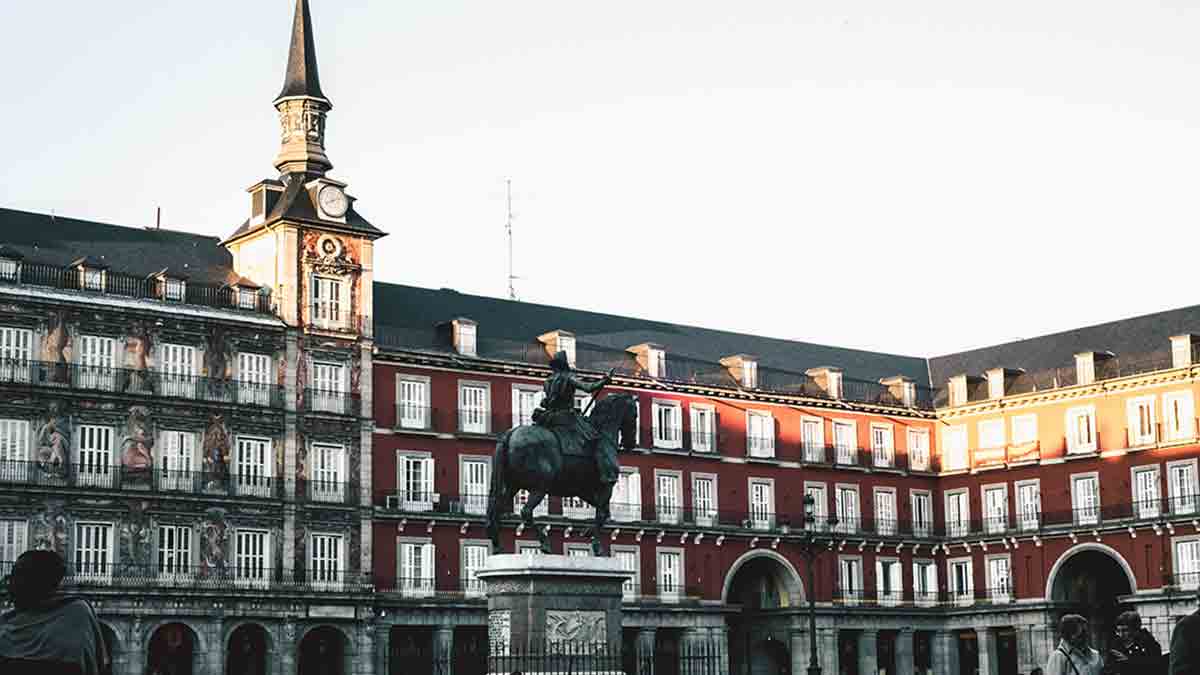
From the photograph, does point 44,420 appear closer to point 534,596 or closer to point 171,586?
point 171,586

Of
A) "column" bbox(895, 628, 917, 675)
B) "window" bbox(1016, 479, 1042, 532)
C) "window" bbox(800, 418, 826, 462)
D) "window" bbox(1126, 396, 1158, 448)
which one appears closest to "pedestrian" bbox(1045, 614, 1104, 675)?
"window" bbox(1126, 396, 1158, 448)

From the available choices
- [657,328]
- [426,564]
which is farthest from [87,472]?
[657,328]

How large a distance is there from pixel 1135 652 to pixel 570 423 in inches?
567

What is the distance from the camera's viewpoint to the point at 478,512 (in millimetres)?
69312

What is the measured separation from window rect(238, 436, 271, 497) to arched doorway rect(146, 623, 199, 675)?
5228mm

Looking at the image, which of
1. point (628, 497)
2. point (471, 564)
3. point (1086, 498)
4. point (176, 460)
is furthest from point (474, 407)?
point (1086, 498)

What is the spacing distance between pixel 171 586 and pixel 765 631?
95.5 ft

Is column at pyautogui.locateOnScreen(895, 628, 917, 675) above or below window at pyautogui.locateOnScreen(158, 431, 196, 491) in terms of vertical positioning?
below

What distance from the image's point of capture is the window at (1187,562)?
239ft

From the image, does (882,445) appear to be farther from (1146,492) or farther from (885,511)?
(1146,492)

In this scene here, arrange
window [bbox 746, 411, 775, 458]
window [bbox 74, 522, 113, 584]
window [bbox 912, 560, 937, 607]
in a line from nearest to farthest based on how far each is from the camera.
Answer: window [bbox 74, 522, 113, 584], window [bbox 746, 411, 775, 458], window [bbox 912, 560, 937, 607]

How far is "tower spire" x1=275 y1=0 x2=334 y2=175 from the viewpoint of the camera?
6925cm

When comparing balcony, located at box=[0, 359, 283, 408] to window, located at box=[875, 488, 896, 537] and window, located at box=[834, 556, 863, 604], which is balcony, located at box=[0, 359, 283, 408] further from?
window, located at box=[875, 488, 896, 537]

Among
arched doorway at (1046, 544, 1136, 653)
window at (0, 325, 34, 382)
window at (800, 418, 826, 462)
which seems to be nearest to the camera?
window at (0, 325, 34, 382)
